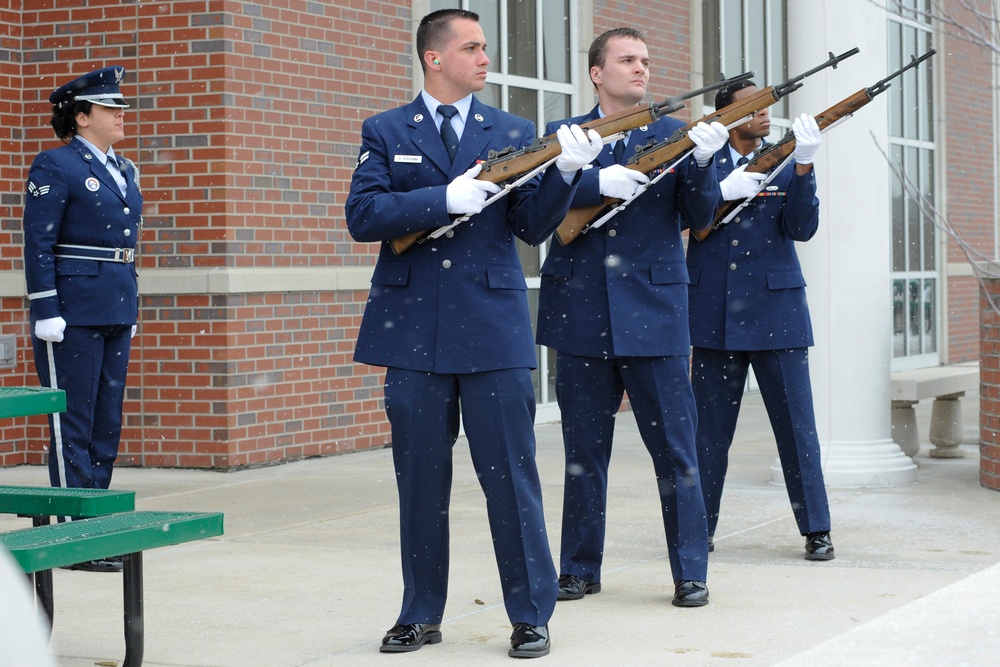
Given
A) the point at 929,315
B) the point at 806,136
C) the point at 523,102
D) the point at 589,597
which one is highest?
the point at 523,102

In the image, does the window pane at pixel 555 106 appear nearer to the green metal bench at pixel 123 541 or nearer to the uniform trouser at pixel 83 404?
the uniform trouser at pixel 83 404

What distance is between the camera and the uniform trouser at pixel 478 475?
177 inches

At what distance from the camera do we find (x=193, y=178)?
8.93 m

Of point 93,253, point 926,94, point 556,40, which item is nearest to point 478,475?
point 93,253

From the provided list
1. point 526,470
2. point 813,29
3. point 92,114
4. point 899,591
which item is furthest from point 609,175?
point 813,29

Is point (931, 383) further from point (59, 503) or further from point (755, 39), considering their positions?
point (755, 39)

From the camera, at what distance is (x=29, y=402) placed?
4.16 m

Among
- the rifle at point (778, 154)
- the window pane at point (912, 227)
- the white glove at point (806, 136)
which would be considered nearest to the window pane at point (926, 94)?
the window pane at point (912, 227)

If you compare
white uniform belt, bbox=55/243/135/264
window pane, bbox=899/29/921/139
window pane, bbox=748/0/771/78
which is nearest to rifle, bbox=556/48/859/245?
white uniform belt, bbox=55/243/135/264

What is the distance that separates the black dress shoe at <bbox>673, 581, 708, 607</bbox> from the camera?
16.8 feet

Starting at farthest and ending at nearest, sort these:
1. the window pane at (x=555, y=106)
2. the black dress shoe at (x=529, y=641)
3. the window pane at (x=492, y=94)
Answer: the window pane at (x=555, y=106) → the window pane at (x=492, y=94) → the black dress shoe at (x=529, y=641)

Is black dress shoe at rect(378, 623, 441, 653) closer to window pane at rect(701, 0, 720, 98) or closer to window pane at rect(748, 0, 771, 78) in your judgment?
window pane at rect(701, 0, 720, 98)

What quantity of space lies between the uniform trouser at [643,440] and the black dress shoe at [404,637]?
2.98 ft

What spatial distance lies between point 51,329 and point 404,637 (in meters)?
2.26
